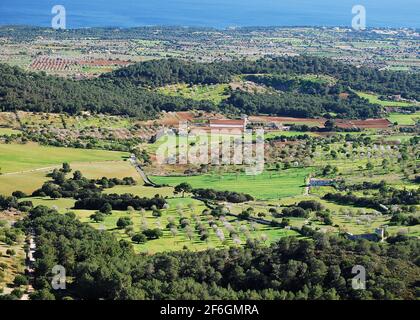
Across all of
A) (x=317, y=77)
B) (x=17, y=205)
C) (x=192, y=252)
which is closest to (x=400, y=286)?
(x=192, y=252)

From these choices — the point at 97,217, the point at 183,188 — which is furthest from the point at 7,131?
the point at 97,217

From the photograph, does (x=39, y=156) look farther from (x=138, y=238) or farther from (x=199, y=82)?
(x=199, y=82)

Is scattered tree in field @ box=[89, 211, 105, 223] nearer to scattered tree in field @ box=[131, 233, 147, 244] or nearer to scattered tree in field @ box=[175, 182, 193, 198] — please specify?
scattered tree in field @ box=[131, 233, 147, 244]

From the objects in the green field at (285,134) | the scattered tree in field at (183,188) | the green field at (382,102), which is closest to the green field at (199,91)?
the green field at (285,134)

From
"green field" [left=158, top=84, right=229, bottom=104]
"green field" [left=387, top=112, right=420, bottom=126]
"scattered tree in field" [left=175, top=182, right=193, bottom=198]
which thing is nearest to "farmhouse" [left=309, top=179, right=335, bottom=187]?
"scattered tree in field" [left=175, top=182, right=193, bottom=198]

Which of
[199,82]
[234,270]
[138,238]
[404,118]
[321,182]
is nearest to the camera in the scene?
[234,270]
